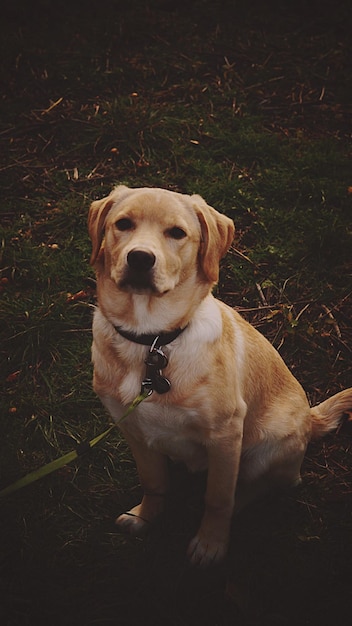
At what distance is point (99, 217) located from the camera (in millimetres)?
2320

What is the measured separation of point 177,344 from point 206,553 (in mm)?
1112

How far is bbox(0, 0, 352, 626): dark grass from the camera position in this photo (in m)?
2.49

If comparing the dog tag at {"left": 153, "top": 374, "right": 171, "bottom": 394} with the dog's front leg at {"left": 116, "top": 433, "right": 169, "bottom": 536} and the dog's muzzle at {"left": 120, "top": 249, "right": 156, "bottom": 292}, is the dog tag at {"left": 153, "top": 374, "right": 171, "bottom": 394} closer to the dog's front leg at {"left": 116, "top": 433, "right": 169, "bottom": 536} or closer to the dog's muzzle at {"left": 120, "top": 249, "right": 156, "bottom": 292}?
the dog's muzzle at {"left": 120, "top": 249, "right": 156, "bottom": 292}

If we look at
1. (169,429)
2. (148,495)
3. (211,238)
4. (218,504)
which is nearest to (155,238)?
(211,238)

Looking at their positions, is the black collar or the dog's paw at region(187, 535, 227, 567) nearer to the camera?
the black collar

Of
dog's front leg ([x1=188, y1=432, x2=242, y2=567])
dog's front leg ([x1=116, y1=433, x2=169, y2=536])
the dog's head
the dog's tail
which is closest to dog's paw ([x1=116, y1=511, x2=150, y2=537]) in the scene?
dog's front leg ([x1=116, y1=433, x2=169, y2=536])

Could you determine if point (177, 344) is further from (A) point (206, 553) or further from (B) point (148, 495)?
(A) point (206, 553)

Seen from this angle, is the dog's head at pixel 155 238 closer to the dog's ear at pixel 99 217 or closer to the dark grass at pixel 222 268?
the dog's ear at pixel 99 217

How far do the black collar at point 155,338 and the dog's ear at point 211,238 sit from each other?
0.29m

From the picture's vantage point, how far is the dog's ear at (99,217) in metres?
2.28

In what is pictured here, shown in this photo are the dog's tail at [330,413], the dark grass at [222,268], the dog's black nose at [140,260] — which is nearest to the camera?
the dog's black nose at [140,260]

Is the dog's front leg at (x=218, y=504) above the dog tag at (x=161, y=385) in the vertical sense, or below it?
below

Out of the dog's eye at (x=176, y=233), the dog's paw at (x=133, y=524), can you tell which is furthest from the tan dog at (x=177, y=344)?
the dog's paw at (x=133, y=524)

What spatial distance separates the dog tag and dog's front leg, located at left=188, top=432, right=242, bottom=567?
35 centimetres
